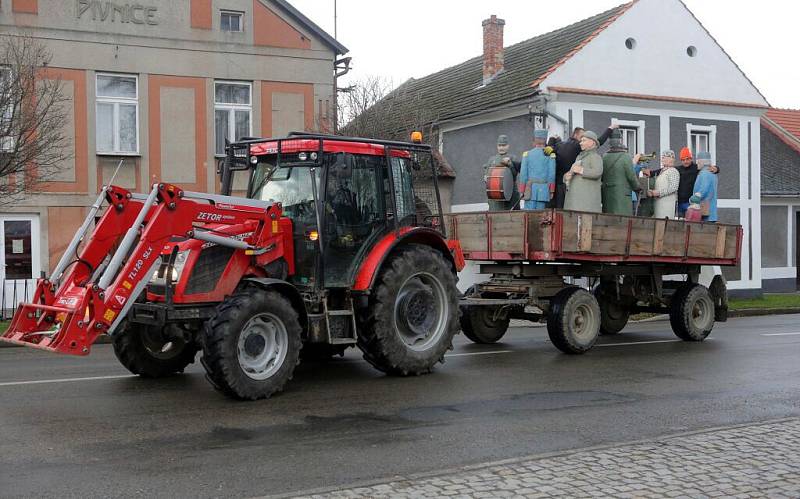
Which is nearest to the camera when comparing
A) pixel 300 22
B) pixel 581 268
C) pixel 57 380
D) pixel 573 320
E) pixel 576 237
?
pixel 57 380

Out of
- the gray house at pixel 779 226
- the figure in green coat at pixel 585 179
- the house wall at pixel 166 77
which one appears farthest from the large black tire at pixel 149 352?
the gray house at pixel 779 226

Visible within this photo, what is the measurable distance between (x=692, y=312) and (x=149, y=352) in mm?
8169

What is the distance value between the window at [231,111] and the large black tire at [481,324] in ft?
33.0

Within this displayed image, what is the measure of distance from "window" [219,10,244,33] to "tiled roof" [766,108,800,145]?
66.3ft

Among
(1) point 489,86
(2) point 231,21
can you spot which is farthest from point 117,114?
(1) point 489,86

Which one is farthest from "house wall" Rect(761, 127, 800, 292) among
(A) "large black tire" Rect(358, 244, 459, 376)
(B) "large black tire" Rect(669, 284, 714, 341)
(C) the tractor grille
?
(C) the tractor grille

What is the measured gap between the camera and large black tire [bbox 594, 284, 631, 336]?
1410 cm

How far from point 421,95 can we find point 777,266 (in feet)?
40.3

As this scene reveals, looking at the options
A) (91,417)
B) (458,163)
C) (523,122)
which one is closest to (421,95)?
(458,163)

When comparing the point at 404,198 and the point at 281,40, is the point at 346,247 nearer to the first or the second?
the point at 404,198

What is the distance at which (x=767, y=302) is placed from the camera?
2288cm

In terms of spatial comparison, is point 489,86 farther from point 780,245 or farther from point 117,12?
point 780,245

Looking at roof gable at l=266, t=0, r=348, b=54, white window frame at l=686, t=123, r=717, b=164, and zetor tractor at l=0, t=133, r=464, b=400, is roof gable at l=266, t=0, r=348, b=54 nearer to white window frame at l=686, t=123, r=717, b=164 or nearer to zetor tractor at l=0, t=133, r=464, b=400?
white window frame at l=686, t=123, r=717, b=164

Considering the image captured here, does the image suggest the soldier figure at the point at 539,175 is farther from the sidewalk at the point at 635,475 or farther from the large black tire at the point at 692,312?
the sidewalk at the point at 635,475
